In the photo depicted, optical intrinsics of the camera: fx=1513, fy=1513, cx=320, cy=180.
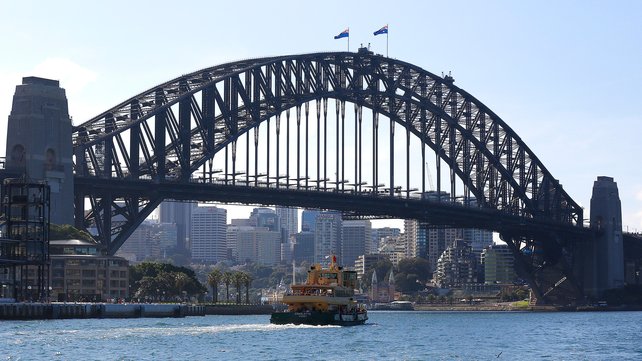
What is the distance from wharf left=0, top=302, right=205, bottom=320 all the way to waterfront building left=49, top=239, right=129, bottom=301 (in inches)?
306

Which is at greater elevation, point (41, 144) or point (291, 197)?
point (41, 144)

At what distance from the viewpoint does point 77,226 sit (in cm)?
15712

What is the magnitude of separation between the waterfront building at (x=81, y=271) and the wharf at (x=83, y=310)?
25.5ft

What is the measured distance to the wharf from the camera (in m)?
126

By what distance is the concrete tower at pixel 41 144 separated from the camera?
14638cm

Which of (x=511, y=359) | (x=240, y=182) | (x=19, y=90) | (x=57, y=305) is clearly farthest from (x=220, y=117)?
(x=511, y=359)

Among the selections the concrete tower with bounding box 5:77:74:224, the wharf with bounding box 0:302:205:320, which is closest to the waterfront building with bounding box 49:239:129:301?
the concrete tower with bounding box 5:77:74:224

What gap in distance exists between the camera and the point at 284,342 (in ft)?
342

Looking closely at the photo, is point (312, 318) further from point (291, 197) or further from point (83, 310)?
point (291, 197)

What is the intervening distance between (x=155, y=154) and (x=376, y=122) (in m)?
41.5

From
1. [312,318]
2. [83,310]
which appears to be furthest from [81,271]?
[312,318]

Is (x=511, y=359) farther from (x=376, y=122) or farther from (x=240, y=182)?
(x=376, y=122)

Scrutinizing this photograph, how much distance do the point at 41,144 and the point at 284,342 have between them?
51.8 meters

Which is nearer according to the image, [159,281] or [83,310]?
[83,310]
